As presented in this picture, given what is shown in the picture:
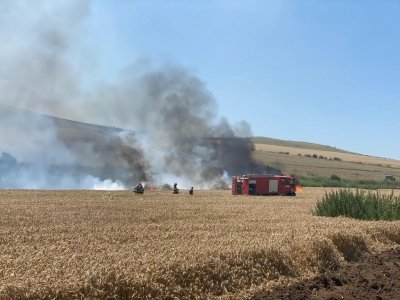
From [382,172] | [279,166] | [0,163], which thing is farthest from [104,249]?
[382,172]

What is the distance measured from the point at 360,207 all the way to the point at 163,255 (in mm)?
14775

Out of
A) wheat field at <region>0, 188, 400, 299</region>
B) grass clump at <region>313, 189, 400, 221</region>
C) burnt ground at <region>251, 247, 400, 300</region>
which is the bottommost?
burnt ground at <region>251, 247, 400, 300</region>

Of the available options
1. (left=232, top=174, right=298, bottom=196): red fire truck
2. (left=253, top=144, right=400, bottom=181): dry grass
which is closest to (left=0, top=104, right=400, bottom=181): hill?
(left=253, top=144, right=400, bottom=181): dry grass

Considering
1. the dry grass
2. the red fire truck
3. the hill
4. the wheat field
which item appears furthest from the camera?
the dry grass

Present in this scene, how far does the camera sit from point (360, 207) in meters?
21.8

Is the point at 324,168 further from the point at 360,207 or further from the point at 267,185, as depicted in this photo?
the point at 360,207

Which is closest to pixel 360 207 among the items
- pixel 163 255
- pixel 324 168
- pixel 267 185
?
pixel 163 255

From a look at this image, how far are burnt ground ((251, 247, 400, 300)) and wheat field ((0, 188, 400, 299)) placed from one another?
45cm

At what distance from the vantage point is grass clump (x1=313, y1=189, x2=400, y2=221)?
21.1m

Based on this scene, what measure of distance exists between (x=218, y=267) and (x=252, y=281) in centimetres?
94

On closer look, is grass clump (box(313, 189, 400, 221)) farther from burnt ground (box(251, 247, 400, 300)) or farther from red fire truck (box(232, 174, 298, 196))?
red fire truck (box(232, 174, 298, 196))

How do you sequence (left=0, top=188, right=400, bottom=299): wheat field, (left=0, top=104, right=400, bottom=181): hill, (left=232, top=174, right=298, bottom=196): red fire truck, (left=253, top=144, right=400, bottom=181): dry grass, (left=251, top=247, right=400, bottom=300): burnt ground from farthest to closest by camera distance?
(left=253, top=144, right=400, bottom=181): dry grass < (left=0, top=104, right=400, bottom=181): hill < (left=232, top=174, right=298, bottom=196): red fire truck < (left=251, top=247, right=400, bottom=300): burnt ground < (left=0, top=188, right=400, bottom=299): wheat field

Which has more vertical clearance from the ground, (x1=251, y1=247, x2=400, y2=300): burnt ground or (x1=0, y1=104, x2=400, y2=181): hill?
(x1=0, y1=104, x2=400, y2=181): hill

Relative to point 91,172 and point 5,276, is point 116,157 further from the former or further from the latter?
point 5,276
